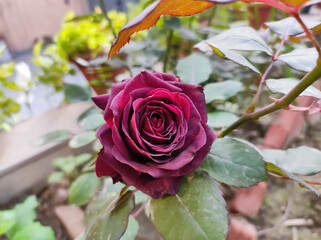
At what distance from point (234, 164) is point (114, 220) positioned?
166mm

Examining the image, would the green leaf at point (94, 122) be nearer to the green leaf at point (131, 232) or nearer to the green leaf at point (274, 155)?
the green leaf at point (131, 232)

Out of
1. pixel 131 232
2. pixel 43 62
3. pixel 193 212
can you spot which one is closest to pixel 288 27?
pixel 193 212

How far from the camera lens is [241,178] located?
287mm

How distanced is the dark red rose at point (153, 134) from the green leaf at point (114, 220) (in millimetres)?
63

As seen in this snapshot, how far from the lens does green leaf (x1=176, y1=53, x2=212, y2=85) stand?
1.46 ft

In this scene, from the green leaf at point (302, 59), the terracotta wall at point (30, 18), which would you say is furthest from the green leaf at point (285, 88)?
the terracotta wall at point (30, 18)

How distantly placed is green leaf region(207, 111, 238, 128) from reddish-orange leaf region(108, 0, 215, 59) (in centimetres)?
22

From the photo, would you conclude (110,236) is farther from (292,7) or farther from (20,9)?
(20,9)

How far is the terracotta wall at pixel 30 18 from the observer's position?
1.18 meters

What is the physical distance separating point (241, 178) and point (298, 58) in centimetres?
18

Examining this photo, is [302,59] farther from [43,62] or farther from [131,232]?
[43,62]

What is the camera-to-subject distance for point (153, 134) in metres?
0.26

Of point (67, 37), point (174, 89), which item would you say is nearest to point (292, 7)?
point (174, 89)

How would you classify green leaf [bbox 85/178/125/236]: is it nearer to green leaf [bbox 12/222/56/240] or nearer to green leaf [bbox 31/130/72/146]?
green leaf [bbox 31/130/72/146]
